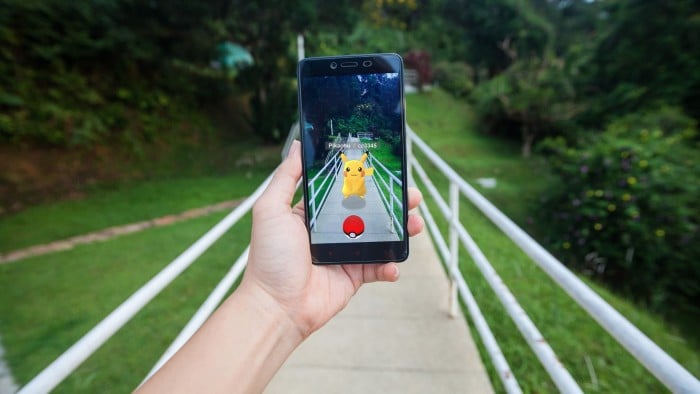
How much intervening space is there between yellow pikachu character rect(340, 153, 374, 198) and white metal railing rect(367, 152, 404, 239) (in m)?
0.02

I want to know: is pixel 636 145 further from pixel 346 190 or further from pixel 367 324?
pixel 346 190

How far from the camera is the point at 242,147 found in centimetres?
934

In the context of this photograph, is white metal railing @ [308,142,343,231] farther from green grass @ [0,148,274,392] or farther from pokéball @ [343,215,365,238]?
green grass @ [0,148,274,392]

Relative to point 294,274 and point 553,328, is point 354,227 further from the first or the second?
point 553,328

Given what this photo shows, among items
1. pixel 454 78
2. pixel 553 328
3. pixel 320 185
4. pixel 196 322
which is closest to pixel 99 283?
pixel 196 322

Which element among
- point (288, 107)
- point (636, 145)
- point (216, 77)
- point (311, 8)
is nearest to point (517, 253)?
point (636, 145)

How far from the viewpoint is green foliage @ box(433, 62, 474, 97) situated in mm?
13969

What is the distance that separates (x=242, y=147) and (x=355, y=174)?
8.57m

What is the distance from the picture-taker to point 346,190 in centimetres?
117

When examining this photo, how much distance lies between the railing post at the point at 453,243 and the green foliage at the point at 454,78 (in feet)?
41.9

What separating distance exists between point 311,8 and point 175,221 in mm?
4596

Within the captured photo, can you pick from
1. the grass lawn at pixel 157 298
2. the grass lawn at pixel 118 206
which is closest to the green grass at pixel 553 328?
the grass lawn at pixel 157 298
